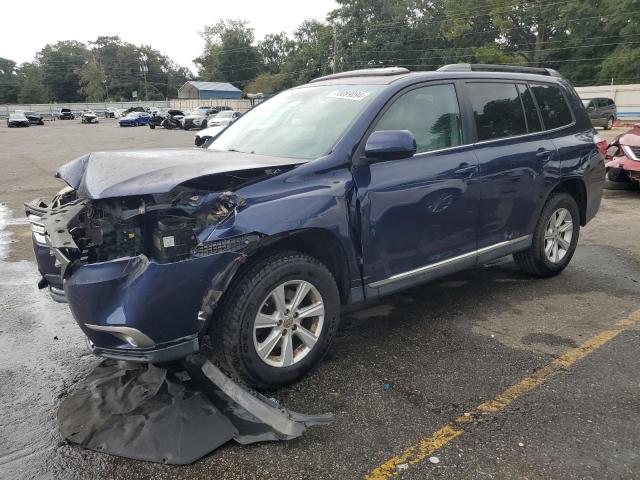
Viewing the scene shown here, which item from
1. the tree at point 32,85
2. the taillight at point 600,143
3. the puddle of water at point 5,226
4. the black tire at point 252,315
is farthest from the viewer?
the tree at point 32,85

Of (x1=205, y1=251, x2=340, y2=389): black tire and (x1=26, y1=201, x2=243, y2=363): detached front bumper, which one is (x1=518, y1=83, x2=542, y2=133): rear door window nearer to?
(x1=205, y1=251, x2=340, y2=389): black tire

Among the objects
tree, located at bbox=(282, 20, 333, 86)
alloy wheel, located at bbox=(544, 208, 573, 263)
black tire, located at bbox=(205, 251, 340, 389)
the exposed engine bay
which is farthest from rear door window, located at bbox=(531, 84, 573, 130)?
tree, located at bbox=(282, 20, 333, 86)

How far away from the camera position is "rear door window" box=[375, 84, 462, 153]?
150 inches

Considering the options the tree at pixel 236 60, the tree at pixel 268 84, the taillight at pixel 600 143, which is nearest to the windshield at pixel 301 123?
the taillight at pixel 600 143

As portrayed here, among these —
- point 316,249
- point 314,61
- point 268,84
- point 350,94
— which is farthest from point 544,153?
point 268,84

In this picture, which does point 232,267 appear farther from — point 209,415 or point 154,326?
Answer: point 209,415

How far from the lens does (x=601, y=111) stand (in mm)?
28719

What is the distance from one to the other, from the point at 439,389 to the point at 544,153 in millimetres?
2634

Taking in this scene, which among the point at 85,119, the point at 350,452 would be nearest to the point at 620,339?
the point at 350,452

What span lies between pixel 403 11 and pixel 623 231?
212ft

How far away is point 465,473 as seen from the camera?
2475mm

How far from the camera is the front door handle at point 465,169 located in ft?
13.2

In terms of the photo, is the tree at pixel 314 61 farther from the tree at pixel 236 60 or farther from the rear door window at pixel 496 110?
the rear door window at pixel 496 110

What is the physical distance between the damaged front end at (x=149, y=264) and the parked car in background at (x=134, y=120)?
5029 cm
